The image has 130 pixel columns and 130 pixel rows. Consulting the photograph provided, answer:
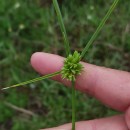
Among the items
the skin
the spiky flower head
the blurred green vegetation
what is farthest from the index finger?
the blurred green vegetation

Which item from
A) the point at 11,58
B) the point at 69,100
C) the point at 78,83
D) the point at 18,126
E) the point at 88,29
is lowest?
the point at 78,83

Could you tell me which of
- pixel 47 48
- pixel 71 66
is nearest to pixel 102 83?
pixel 71 66

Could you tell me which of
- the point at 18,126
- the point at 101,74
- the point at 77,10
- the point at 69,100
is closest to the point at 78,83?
the point at 101,74

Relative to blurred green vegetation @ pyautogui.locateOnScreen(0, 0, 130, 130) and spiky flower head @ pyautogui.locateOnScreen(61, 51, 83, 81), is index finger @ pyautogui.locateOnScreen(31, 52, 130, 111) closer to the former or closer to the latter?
spiky flower head @ pyautogui.locateOnScreen(61, 51, 83, 81)

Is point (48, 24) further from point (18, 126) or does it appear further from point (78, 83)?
point (78, 83)

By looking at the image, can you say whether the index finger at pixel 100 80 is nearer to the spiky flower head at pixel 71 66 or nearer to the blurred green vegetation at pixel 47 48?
the spiky flower head at pixel 71 66

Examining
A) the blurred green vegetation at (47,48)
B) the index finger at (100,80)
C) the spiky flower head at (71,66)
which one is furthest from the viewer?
the blurred green vegetation at (47,48)

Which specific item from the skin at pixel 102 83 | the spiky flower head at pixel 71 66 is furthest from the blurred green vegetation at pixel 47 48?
the spiky flower head at pixel 71 66

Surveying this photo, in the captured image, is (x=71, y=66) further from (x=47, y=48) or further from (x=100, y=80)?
(x=47, y=48)
